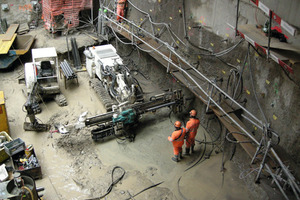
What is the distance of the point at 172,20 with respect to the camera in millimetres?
11078

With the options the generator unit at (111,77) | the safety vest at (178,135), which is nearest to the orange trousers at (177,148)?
the safety vest at (178,135)

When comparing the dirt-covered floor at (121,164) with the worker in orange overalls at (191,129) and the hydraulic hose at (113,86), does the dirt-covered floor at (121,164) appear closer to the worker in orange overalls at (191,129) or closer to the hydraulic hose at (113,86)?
the worker in orange overalls at (191,129)

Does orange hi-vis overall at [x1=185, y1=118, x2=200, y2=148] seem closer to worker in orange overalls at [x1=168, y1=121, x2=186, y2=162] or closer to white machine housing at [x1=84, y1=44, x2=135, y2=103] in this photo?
worker in orange overalls at [x1=168, y1=121, x2=186, y2=162]

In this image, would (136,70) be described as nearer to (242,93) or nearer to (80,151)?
(80,151)

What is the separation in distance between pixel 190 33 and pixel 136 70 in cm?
400

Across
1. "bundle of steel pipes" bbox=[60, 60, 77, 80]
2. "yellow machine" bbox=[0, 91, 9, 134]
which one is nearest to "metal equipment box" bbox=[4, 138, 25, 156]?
"yellow machine" bbox=[0, 91, 9, 134]

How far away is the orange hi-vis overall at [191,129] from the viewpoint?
9.01 metres

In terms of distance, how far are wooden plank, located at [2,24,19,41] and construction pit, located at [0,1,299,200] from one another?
8.04 ft

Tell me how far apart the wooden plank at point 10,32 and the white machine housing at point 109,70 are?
12.5ft

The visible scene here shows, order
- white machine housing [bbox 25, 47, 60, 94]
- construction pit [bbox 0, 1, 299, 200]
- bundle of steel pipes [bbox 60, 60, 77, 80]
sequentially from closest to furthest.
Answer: construction pit [bbox 0, 1, 299, 200] → white machine housing [bbox 25, 47, 60, 94] → bundle of steel pipes [bbox 60, 60, 77, 80]

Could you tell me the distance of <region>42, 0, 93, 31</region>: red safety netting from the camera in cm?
1430

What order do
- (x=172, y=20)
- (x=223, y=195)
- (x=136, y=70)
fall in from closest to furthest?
(x=223, y=195) → (x=172, y=20) → (x=136, y=70)

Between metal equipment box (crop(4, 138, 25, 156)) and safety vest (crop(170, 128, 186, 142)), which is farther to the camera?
safety vest (crop(170, 128, 186, 142))

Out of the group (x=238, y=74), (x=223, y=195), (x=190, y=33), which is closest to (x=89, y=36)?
(x=190, y=33)
